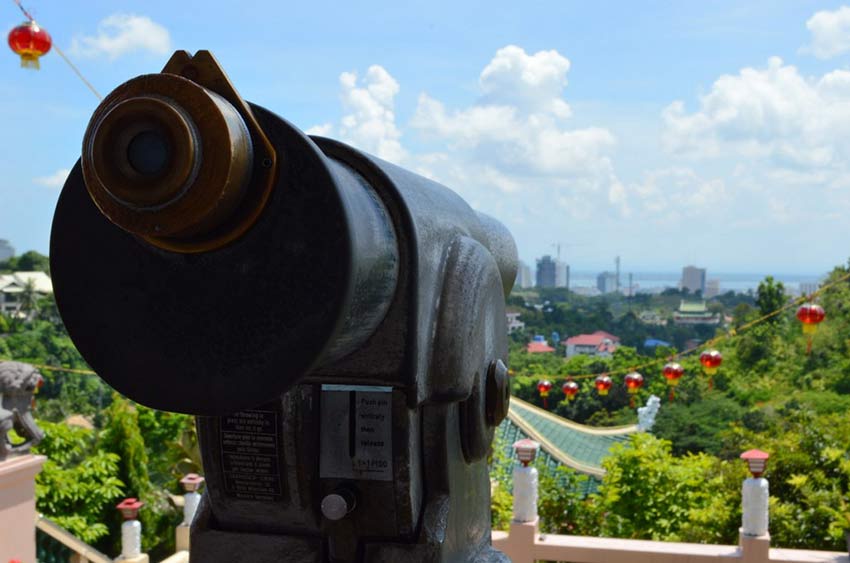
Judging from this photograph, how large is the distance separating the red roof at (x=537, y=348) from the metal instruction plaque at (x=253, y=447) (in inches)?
993

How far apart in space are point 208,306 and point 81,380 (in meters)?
28.7

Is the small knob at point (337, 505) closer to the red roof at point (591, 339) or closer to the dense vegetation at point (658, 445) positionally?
the dense vegetation at point (658, 445)

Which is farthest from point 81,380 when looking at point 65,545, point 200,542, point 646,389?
point 200,542

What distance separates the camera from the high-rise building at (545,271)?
86188mm

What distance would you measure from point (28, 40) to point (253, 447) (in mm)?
4646

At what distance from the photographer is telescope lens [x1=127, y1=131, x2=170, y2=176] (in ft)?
3.85

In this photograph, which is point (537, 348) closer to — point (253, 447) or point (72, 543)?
point (72, 543)

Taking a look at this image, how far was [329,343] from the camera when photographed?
1346mm

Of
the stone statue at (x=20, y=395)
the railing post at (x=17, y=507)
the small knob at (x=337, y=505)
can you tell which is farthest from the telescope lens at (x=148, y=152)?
the stone statue at (x=20, y=395)

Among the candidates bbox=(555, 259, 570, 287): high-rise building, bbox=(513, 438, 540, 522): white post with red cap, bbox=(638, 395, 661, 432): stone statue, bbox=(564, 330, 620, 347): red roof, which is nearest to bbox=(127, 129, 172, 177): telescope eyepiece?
bbox=(513, 438, 540, 522): white post with red cap

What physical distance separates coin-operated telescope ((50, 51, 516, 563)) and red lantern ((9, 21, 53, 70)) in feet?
14.4

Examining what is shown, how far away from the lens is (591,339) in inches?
1400

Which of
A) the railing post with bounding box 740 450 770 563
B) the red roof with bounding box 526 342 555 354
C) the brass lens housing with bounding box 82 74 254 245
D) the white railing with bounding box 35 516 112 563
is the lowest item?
the red roof with bounding box 526 342 555 354

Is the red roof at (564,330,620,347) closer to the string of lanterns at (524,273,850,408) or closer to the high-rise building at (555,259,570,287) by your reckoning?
the string of lanterns at (524,273,850,408)
